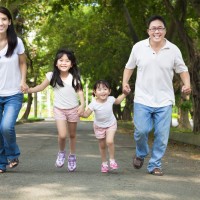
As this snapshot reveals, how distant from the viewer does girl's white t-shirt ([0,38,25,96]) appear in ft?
22.5

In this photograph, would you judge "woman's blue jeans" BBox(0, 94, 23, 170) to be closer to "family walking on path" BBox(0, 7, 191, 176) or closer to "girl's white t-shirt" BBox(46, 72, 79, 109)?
"family walking on path" BBox(0, 7, 191, 176)

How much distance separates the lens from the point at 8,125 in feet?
22.4

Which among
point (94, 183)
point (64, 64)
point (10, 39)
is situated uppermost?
point (10, 39)

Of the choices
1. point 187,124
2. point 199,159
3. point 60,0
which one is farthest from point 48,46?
point 199,159

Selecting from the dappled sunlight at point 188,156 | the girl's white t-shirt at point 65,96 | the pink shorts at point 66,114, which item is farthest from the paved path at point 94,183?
the dappled sunlight at point 188,156

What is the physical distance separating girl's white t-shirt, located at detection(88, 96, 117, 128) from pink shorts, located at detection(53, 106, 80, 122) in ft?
0.73

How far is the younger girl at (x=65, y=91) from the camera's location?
7.13 metres

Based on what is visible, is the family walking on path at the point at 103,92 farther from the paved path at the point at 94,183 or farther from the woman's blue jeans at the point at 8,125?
the paved path at the point at 94,183

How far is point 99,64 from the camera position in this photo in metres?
29.9

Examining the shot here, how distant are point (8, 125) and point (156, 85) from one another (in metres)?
1.97

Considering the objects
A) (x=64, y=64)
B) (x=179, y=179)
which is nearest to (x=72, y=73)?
(x=64, y=64)

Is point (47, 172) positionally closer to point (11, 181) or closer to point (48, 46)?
point (11, 181)

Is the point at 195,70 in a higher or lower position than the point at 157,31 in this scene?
lower

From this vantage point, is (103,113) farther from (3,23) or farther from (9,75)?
(3,23)
